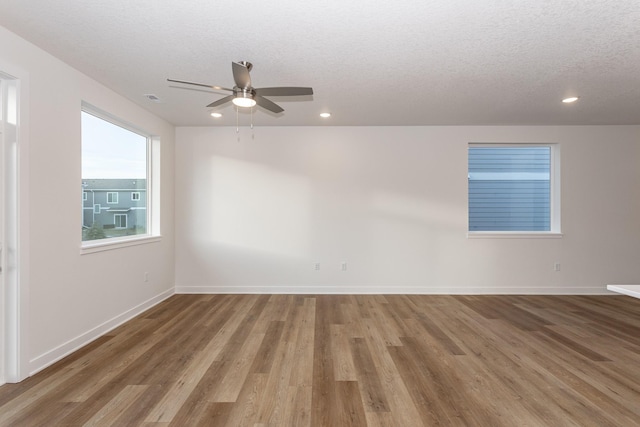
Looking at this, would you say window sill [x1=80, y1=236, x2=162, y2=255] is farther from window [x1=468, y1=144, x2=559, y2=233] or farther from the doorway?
window [x1=468, y1=144, x2=559, y2=233]

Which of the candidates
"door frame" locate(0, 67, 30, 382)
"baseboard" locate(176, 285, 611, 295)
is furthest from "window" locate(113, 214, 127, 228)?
"baseboard" locate(176, 285, 611, 295)

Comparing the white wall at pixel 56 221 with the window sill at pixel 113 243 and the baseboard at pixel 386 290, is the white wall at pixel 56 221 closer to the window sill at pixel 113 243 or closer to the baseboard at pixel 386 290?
the window sill at pixel 113 243

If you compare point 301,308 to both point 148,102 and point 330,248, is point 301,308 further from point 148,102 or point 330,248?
point 148,102

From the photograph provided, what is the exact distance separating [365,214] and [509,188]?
7.99ft

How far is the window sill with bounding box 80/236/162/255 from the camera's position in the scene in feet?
10.1

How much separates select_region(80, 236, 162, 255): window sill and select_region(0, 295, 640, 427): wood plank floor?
89 centimetres

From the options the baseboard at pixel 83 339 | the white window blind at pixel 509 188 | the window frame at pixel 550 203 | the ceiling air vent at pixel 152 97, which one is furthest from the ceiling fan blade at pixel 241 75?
the white window blind at pixel 509 188

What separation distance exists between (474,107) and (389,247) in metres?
2.28

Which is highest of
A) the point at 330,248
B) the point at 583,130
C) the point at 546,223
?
the point at 583,130

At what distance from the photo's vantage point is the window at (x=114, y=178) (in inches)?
128

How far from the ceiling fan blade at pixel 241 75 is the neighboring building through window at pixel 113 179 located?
1.96 m

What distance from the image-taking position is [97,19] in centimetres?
215

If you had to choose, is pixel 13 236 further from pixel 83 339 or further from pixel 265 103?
pixel 265 103

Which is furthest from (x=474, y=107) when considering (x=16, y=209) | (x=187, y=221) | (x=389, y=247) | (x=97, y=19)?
(x=16, y=209)
